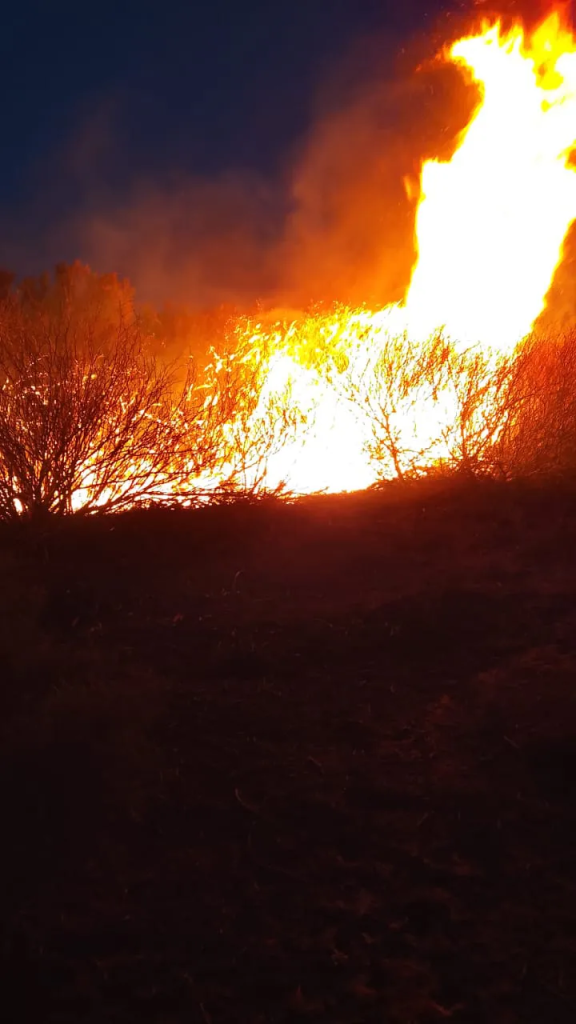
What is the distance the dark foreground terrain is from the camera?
2328 millimetres

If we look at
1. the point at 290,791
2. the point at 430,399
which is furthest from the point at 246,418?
the point at 290,791

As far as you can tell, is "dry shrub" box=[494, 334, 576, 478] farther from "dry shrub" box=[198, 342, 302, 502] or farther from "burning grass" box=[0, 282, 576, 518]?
"dry shrub" box=[198, 342, 302, 502]

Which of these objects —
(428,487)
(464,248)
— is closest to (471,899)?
(428,487)

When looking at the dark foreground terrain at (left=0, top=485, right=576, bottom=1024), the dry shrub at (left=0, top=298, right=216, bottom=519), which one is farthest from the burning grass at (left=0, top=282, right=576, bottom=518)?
the dark foreground terrain at (left=0, top=485, right=576, bottom=1024)

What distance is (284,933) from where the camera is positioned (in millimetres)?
2492

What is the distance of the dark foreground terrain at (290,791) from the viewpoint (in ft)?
7.64

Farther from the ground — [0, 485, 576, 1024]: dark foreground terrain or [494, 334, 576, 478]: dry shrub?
[494, 334, 576, 478]: dry shrub

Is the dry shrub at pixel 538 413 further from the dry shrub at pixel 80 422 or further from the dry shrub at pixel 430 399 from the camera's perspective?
the dry shrub at pixel 80 422

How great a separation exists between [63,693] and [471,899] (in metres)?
2.03

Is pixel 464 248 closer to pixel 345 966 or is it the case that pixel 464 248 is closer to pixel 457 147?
pixel 457 147

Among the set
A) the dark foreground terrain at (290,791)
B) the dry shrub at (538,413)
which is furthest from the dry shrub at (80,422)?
the dry shrub at (538,413)

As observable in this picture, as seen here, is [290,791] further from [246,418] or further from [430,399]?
[430,399]

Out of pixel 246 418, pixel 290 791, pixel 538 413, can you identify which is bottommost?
pixel 290 791

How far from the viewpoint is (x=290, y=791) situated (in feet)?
10.5
